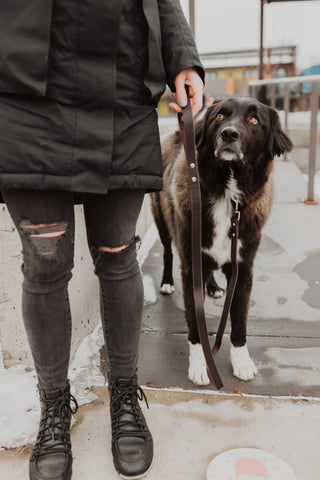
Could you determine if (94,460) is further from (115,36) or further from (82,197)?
(115,36)

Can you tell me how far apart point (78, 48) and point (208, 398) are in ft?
4.49

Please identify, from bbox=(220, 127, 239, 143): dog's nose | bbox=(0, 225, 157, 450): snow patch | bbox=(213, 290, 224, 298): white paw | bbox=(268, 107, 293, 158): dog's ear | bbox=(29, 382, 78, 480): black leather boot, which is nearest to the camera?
bbox=(29, 382, 78, 480): black leather boot

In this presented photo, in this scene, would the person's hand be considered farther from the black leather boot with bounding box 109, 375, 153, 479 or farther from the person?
the black leather boot with bounding box 109, 375, 153, 479

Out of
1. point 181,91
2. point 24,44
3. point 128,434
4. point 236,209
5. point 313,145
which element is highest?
point 24,44

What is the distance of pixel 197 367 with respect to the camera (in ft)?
6.16

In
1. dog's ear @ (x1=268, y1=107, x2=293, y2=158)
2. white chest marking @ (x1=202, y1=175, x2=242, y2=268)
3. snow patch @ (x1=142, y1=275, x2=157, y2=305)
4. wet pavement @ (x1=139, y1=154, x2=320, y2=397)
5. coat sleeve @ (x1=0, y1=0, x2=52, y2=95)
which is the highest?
coat sleeve @ (x1=0, y1=0, x2=52, y2=95)

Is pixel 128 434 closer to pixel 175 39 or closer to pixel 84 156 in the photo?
pixel 84 156

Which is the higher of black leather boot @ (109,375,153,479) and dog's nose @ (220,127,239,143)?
dog's nose @ (220,127,239,143)

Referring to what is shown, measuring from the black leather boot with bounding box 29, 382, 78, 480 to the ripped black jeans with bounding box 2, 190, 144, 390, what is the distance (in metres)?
0.05

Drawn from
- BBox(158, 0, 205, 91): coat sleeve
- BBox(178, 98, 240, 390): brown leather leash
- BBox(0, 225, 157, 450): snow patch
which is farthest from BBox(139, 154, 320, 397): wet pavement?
BBox(158, 0, 205, 91): coat sleeve

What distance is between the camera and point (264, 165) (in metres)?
1.96

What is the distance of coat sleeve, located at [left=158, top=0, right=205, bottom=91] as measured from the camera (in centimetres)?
123

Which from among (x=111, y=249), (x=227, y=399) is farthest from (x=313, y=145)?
(x=111, y=249)

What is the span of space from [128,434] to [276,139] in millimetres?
1420
